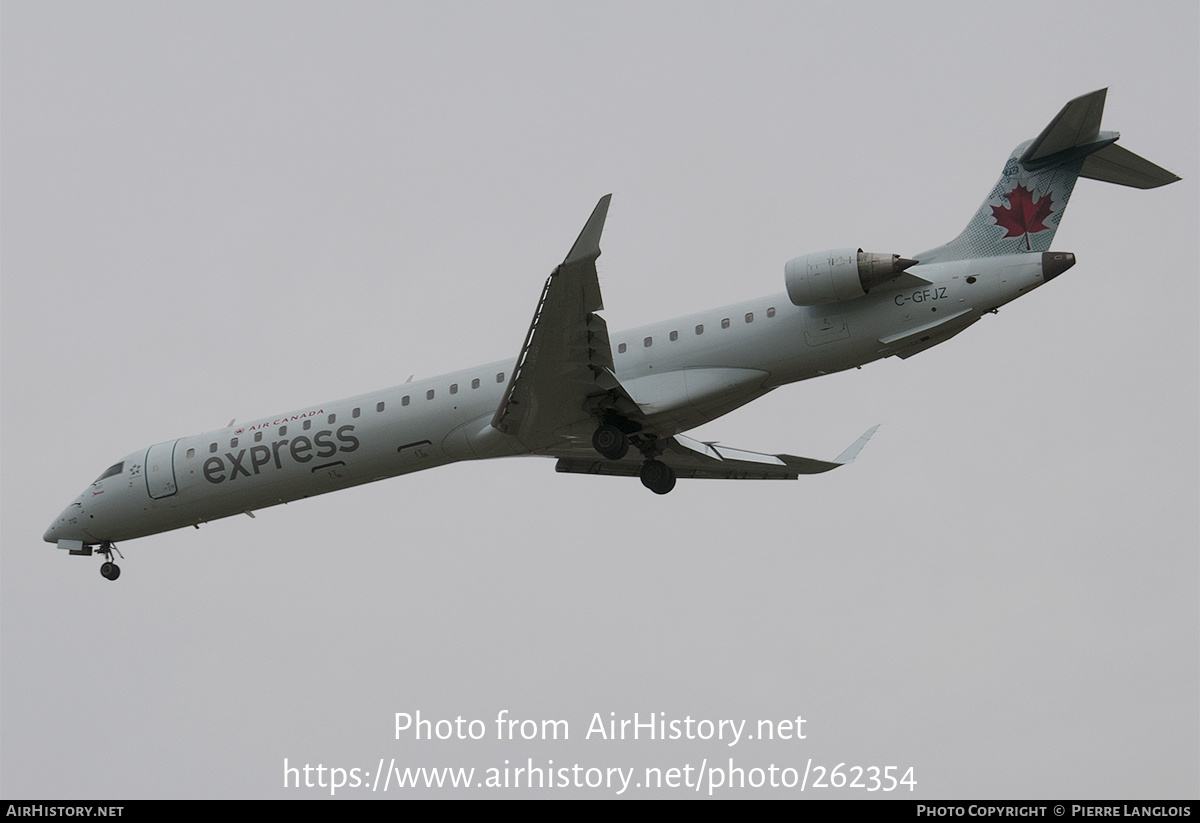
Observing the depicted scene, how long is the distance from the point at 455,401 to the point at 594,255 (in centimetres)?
557

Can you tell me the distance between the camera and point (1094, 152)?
839 inches

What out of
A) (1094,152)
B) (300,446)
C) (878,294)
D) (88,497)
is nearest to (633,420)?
(878,294)

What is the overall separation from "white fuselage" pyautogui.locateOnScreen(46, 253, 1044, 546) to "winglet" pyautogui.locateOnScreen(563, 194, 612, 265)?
3549 mm

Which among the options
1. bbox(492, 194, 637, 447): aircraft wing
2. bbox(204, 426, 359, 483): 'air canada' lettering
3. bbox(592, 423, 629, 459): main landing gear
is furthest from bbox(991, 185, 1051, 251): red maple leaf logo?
bbox(204, 426, 359, 483): 'air canada' lettering

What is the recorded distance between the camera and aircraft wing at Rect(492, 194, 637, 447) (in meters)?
20.4

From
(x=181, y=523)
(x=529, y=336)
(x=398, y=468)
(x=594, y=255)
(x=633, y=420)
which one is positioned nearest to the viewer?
(x=594, y=255)

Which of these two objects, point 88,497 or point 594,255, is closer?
point 594,255

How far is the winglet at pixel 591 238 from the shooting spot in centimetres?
1914

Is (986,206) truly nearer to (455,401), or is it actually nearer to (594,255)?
(594,255)

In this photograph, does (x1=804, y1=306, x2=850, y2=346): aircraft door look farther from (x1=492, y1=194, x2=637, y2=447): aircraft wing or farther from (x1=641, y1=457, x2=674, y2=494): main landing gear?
(x1=641, y1=457, x2=674, y2=494): main landing gear

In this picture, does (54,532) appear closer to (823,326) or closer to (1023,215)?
(823,326)

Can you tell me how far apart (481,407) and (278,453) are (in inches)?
175

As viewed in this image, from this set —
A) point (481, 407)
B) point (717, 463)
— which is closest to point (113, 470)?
point (481, 407)

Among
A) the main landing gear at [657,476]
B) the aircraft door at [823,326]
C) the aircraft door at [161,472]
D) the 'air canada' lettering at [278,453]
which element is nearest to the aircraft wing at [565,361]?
the main landing gear at [657,476]
